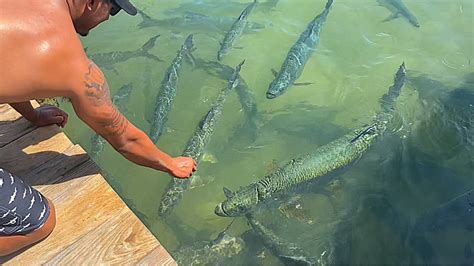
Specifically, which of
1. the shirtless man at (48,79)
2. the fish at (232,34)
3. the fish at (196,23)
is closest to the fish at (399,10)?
the fish at (196,23)

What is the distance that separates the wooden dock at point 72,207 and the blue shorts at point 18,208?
0.20 m

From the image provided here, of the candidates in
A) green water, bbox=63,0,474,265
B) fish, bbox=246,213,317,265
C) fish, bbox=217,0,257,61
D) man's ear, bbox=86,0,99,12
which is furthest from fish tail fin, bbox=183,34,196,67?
man's ear, bbox=86,0,99,12

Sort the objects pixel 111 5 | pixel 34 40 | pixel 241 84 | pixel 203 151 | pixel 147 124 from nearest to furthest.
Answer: pixel 34 40 < pixel 111 5 < pixel 203 151 < pixel 147 124 < pixel 241 84

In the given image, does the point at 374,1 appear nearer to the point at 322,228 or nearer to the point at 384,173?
the point at 384,173

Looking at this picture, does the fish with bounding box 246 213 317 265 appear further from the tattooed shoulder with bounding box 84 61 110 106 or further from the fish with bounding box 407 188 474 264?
the tattooed shoulder with bounding box 84 61 110 106

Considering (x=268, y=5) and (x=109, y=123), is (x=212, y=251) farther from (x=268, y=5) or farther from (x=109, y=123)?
(x=268, y=5)

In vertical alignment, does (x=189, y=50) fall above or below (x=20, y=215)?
below

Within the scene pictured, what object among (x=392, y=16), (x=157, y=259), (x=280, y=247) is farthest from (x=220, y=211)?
(x=392, y=16)

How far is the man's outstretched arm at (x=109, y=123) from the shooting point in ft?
7.03

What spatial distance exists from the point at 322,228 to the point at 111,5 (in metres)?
2.82

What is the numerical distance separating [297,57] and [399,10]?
7.15ft

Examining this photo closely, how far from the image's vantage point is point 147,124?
4969mm

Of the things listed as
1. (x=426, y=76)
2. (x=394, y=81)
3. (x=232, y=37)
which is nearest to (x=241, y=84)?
(x=232, y=37)

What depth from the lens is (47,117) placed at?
318 centimetres
